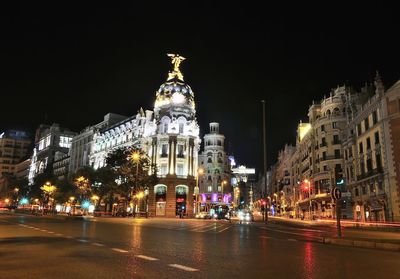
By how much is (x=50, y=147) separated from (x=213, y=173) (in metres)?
73.9

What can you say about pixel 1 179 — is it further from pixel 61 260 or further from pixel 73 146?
pixel 61 260

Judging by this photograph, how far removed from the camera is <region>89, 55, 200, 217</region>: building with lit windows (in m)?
78.6

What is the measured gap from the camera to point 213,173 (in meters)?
113

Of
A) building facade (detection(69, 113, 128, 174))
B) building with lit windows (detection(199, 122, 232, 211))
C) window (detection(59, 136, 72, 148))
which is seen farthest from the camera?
window (detection(59, 136, 72, 148))

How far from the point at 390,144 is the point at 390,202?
6.70 metres

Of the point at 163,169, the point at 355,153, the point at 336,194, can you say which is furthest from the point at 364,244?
the point at 163,169

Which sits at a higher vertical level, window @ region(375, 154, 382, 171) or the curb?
window @ region(375, 154, 382, 171)

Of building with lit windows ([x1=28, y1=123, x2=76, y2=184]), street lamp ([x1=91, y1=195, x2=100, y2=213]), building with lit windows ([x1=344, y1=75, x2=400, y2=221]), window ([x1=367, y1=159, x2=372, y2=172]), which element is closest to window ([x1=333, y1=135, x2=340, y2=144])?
building with lit windows ([x1=344, y1=75, x2=400, y2=221])

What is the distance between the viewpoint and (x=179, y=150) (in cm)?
8156

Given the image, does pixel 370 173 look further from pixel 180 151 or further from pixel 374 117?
pixel 180 151

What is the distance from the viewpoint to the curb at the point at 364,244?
51.2ft

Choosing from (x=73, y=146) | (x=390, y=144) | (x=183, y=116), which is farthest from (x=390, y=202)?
(x=73, y=146)

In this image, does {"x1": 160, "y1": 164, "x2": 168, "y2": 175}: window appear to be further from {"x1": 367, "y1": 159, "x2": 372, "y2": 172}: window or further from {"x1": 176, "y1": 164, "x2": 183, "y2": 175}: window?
{"x1": 367, "y1": 159, "x2": 372, "y2": 172}: window

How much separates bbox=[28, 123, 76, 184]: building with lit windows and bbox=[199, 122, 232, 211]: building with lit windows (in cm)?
6122
